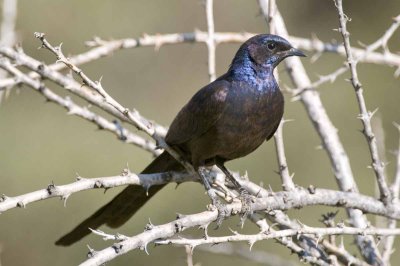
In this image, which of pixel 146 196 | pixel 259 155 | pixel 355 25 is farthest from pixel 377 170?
pixel 355 25

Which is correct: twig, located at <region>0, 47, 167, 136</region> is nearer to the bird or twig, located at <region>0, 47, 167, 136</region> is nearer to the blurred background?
the bird

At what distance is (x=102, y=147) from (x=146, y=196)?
4.44 metres

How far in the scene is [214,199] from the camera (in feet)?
14.9

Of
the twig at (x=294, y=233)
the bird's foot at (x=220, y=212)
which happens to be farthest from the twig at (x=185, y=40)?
the twig at (x=294, y=233)

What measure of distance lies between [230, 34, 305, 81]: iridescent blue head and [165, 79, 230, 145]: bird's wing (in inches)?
8.4

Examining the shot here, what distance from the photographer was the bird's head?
17.0 feet

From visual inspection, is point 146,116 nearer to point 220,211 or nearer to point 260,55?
point 260,55

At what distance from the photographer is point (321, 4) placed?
35.8 ft

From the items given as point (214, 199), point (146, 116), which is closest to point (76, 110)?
point (214, 199)

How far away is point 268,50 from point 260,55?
0.20ft

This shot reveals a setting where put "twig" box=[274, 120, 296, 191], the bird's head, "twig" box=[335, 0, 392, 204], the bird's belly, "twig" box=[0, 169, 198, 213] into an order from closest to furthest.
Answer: "twig" box=[0, 169, 198, 213]
"twig" box=[335, 0, 392, 204]
"twig" box=[274, 120, 296, 191]
the bird's belly
the bird's head

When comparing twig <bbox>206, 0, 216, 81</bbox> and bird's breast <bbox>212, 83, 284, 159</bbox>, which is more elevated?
twig <bbox>206, 0, 216, 81</bbox>

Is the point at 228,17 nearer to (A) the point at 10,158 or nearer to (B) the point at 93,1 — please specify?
(B) the point at 93,1

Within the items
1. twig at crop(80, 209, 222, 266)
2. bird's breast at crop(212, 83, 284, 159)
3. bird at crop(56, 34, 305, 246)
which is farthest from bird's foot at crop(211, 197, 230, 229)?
bird's breast at crop(212, 83, 284, 159)
